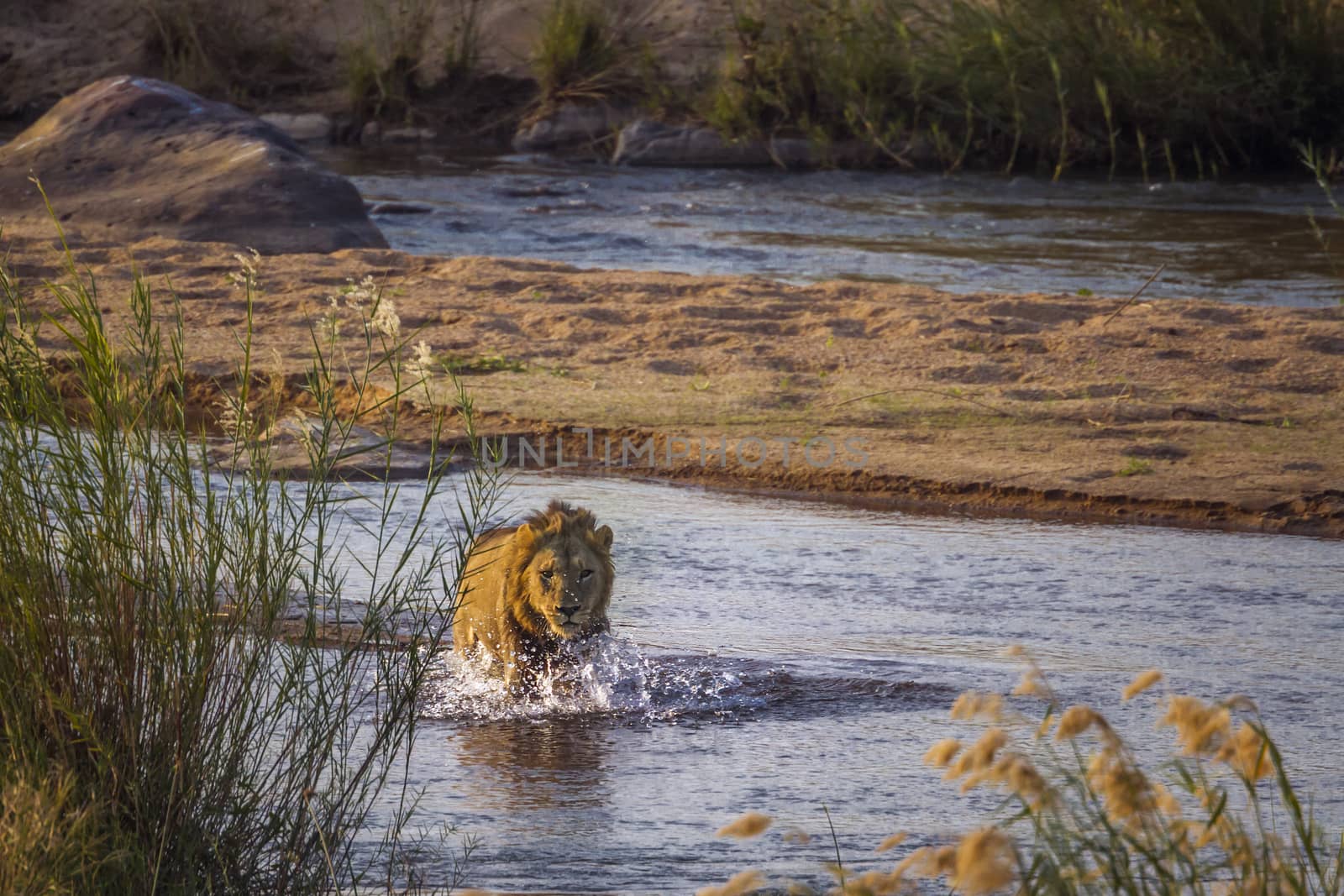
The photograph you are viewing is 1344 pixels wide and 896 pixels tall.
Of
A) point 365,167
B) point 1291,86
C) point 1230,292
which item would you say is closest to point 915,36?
point 1291,86

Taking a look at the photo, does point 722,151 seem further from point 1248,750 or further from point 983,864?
point 983,864

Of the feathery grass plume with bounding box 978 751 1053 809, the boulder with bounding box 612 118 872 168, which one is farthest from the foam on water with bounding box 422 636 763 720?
the boulder with bounding box 612 118 872 168

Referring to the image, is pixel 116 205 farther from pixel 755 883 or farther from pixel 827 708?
pixel 755 883

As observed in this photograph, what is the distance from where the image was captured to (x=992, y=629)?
562 cm

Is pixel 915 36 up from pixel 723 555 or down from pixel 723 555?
up

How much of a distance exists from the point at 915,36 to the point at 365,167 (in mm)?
6247

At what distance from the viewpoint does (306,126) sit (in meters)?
22.0

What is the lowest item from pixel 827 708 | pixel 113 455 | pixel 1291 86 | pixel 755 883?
pixel 827 708

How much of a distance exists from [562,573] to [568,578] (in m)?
0.02

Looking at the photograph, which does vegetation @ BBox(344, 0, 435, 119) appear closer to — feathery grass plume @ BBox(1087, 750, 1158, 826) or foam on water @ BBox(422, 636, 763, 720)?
foam on water @ BBox(422, 636, 763, 720)

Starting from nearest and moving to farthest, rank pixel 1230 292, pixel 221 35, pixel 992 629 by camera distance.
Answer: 1. pixel 992 629
2. pixel 1230 292
3. pixel 221 35

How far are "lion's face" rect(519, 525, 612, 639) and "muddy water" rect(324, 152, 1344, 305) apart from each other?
7867 mm

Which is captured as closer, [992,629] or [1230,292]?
[992,629]

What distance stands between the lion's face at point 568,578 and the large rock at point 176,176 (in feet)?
26.6
